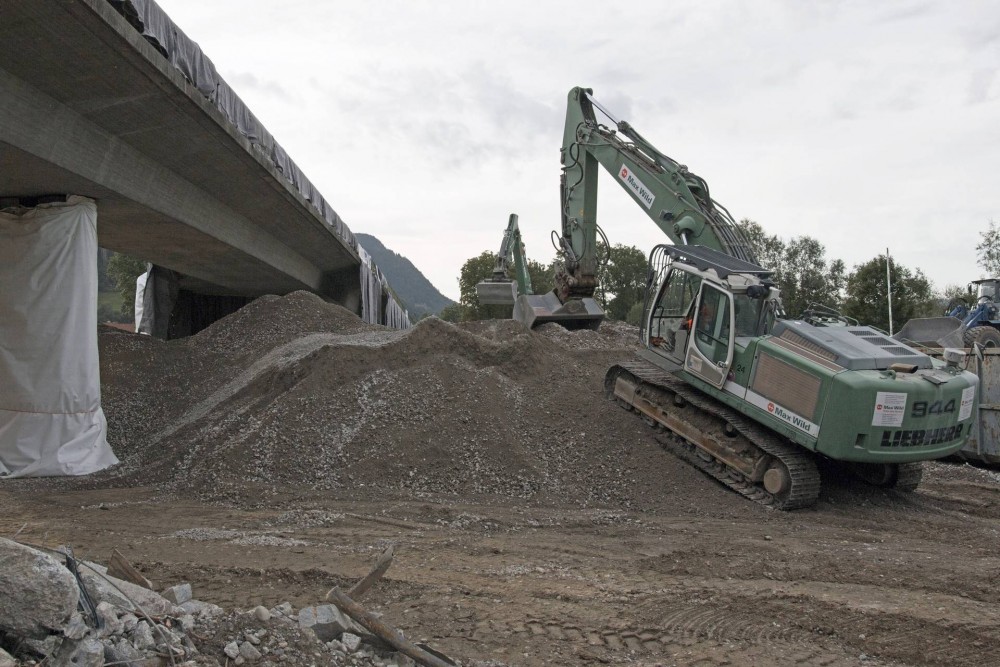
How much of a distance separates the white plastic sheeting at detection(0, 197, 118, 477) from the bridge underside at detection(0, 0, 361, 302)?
1.89 ft

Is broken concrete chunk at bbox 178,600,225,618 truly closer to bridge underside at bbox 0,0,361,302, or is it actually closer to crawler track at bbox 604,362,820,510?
bridge underside at bbox 0,0,361,302

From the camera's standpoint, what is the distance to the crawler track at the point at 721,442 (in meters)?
8.58

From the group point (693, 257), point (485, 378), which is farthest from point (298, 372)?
point (693, 257)

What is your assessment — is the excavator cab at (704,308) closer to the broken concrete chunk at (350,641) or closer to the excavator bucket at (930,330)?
the broken concrete chunk at (350,641)

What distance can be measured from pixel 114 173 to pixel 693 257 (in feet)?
23.5

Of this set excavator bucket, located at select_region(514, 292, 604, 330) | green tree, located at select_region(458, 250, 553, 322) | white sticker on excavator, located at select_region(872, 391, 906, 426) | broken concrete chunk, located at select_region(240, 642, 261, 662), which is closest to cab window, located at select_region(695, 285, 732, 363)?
white sticker on excavator, located at select_region(872, 391, 906, 426)

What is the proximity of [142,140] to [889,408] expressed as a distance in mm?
9252

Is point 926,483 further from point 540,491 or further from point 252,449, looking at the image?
point 252,449

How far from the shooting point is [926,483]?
1031cm

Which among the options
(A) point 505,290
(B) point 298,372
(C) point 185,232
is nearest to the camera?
(B) point 298,372

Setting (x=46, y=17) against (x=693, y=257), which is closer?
(x=46, y=17)

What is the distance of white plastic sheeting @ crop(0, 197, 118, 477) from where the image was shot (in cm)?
978

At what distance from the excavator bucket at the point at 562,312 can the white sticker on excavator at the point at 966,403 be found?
7053 millimetres

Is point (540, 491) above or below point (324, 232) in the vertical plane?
below
